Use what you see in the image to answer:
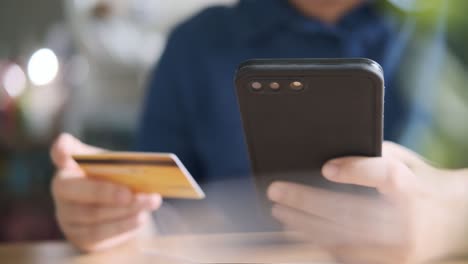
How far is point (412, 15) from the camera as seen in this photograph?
24.4 inches

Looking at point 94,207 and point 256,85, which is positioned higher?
point 256,85

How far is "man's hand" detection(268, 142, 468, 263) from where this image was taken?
392mm

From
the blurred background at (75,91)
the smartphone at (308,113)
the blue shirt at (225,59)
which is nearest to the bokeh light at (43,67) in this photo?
the blurred background at (75,91)

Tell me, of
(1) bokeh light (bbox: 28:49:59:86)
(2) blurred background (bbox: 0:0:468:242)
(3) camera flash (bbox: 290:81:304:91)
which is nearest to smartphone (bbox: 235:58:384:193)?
(3) camera flash (bbox: 290:81:304:91)

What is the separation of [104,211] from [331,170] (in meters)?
0.19

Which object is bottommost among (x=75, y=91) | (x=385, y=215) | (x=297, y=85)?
(x=75, y=91)

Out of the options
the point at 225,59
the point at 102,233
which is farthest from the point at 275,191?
the point at 225,59

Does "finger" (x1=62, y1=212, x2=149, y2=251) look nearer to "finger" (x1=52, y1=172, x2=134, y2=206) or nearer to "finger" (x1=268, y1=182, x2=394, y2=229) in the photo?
"finger" (x1=52, y1=172, x2=134, y2=206)

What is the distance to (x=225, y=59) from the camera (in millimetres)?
644

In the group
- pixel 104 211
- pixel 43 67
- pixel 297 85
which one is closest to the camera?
pixel 297 85

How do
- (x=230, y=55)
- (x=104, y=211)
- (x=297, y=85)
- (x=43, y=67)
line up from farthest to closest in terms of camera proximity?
(x=43, y=67) → (x=230, y=55) → (x=104, y=211) → (x=297, y=85)

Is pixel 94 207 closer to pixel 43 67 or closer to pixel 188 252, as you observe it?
pixel 188 252

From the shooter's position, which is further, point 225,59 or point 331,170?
point 225,59

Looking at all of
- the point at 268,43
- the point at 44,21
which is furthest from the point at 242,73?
the point at 44,21
